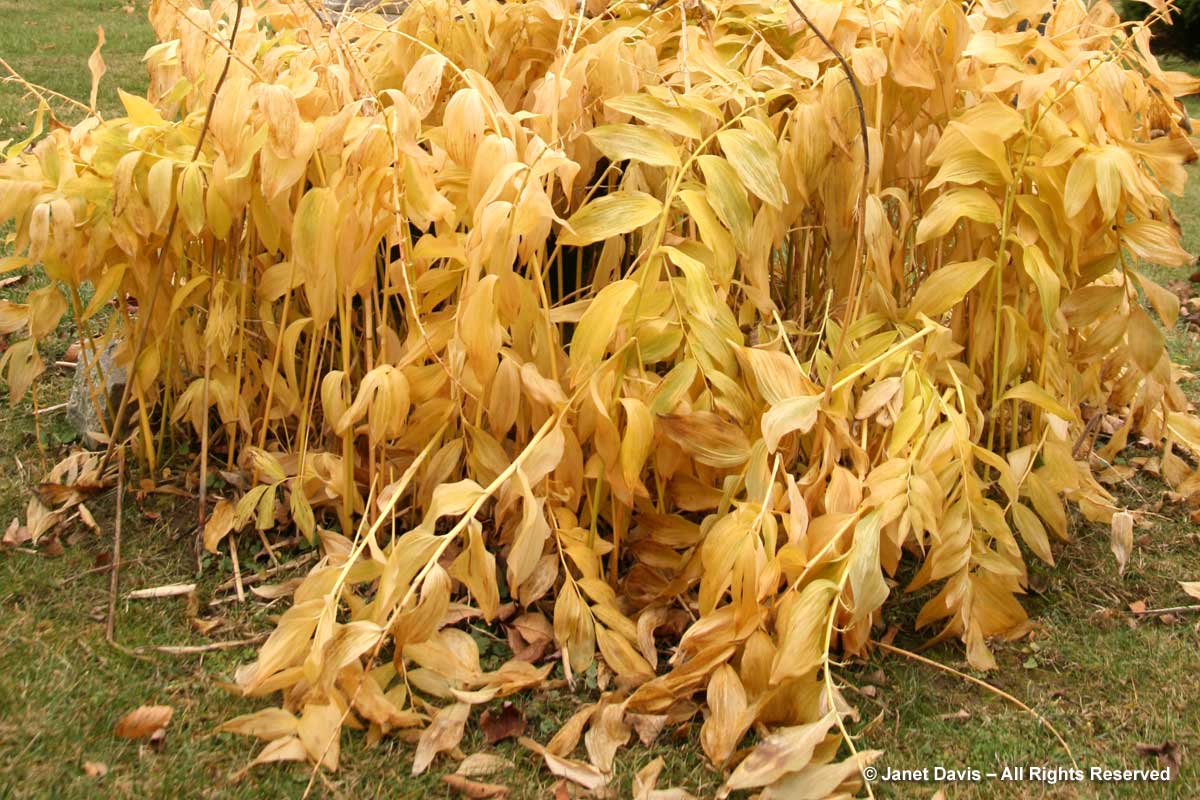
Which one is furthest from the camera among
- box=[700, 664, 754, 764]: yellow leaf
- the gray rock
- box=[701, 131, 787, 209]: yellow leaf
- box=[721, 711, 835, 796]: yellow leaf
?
the gray rock

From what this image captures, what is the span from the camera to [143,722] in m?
1.61

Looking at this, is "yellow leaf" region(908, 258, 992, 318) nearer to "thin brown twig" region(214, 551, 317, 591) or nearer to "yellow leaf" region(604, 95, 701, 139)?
"yellow leaf" region(604, 95, 701, 139)

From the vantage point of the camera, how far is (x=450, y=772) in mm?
1581

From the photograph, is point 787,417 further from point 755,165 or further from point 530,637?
point 530,637

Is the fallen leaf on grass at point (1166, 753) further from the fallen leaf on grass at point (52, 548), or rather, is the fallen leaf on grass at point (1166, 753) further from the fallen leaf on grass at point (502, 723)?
the fallen leaf on grass at point (52, 548)

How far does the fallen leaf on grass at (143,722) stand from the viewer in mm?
1597

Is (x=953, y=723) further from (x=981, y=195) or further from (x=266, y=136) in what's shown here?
(x=266, y=136)

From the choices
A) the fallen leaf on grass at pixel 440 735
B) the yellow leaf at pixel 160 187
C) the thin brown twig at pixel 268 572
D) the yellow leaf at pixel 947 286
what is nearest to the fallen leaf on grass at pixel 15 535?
the thin brown twig at pixel 268 572

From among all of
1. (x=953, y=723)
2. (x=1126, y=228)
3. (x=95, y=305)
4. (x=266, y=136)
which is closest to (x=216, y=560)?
(x=95, y=305)

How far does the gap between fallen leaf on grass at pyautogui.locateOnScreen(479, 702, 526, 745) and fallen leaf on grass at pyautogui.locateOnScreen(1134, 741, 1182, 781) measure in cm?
91

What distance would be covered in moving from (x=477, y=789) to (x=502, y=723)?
14cm

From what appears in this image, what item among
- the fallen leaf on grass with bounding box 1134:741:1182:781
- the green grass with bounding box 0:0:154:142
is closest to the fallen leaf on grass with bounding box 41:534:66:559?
the fallen leaf on grass with bounding box 1134:741:1182:781

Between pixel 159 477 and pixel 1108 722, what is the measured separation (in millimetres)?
1690

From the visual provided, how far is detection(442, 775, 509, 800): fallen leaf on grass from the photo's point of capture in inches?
60.6
